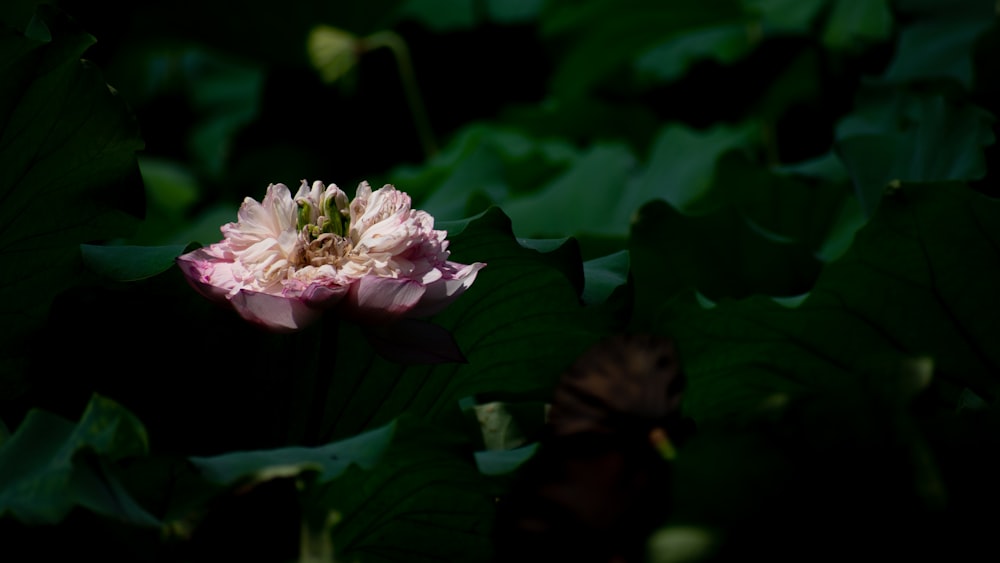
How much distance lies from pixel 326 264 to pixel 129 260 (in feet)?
0.60

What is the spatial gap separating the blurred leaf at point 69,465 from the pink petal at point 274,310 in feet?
0.33

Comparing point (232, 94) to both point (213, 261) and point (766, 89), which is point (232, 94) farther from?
point (213, 261)

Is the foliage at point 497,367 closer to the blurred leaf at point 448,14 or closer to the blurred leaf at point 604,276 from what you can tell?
the blurred leaf at point 604,276

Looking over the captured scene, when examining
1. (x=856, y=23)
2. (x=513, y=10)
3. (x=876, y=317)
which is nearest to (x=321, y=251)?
(x=876, y=317)

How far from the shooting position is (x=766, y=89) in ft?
8.77

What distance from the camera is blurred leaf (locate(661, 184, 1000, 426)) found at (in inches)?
30.6

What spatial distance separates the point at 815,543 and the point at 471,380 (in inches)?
14.0

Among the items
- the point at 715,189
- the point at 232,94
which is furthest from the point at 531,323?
the point at 232,94

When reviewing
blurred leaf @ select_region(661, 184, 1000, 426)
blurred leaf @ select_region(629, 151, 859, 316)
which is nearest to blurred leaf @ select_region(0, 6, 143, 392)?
blurred leaf @ select_region(661, 184, 1000, 426)

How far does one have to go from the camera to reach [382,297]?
597 millimetres

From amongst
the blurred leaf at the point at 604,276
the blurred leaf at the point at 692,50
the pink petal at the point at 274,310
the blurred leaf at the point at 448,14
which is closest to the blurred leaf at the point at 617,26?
the blurred leaf at the point at 692,50

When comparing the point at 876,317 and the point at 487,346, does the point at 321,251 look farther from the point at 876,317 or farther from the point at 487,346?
the point at 876,317

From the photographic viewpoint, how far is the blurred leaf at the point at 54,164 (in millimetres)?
741

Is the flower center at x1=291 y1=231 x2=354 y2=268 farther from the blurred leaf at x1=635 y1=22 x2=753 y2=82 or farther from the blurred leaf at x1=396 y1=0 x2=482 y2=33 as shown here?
the blurred leaf at x1=396 y1=0 x2=482 y2=33
